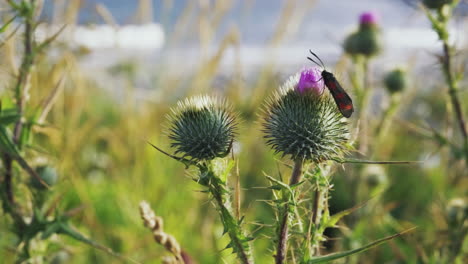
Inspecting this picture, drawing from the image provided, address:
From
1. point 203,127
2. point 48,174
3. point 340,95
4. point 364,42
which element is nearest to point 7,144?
point 203,127

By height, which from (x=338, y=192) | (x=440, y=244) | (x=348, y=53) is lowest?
(x=338, y=192)

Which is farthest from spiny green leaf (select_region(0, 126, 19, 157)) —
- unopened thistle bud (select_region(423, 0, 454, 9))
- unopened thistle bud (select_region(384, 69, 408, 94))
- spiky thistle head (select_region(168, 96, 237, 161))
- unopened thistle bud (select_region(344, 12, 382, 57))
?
unopened thistle bud (select_region(384, 69, 408, 94))

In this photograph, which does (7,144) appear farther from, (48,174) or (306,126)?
(306,126)

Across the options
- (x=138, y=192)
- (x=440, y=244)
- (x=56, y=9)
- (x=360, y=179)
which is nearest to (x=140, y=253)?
(x=138, y=192)

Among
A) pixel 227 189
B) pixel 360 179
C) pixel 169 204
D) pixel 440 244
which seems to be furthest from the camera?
pixel 169 204

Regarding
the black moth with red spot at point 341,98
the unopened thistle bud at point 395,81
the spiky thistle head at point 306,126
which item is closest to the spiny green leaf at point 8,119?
the spiky thistle head at point 306,126

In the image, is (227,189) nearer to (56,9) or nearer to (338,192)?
(56,9)
